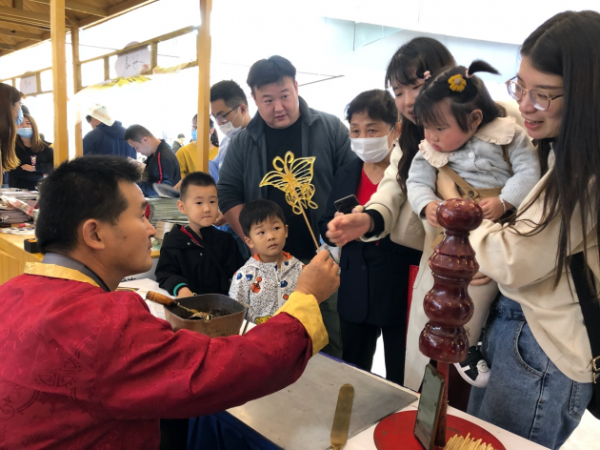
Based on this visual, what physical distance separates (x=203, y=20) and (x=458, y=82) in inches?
74.5

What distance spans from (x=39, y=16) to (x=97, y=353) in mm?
4354

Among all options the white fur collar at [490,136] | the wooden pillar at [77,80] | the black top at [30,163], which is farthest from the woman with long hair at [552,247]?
the black top at [30,163]

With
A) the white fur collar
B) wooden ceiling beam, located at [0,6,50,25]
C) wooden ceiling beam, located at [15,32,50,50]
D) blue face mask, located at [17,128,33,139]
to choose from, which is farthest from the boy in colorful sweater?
wooden ceiling beam, located at [15,32,50,50]

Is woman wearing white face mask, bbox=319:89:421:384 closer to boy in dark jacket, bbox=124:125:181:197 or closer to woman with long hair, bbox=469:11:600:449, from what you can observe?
woman with long hair, bbox=469:11:600:449

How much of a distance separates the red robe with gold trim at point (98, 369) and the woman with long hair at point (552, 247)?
1.90 feet

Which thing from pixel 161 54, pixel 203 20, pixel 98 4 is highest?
pixel 98 4

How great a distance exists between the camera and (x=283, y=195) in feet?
7.11

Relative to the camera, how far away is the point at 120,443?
882 millimetres

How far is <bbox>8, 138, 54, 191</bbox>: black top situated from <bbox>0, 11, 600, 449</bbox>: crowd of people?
11.9ft

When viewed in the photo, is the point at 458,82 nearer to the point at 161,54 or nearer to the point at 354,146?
the point at 354,146

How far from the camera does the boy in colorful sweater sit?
1833 mm

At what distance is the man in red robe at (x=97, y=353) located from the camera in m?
0.78

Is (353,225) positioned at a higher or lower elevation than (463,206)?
lower

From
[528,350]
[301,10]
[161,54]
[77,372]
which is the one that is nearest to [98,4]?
[161,54]
